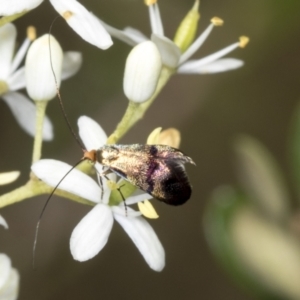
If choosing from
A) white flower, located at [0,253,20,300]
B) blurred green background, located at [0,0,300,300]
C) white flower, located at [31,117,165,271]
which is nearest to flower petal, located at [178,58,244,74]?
white flower, located at [31,117,165,271]

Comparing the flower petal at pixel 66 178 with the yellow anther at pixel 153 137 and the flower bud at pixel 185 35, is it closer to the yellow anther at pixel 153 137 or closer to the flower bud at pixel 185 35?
the yellow anther at pixel 153 137

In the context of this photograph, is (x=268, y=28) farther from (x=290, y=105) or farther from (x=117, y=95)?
(x=117, y=95)

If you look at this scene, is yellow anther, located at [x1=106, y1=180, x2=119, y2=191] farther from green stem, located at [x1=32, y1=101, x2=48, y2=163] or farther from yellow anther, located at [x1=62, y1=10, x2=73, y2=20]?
yellow anther, located at [x1=62, y1=10, x2=73, y2=20]

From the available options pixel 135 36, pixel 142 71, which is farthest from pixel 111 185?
pixel 135 36

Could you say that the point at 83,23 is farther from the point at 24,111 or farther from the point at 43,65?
the point at 24,111

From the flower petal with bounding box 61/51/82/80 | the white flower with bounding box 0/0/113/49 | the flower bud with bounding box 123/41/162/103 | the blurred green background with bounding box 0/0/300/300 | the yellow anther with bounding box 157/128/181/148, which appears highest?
the white flower with bounding box 0/0/113/49

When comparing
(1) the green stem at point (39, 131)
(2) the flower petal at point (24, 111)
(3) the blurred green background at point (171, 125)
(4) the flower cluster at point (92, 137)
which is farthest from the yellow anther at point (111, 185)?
(3) the blurred green background at point (171, 125)
